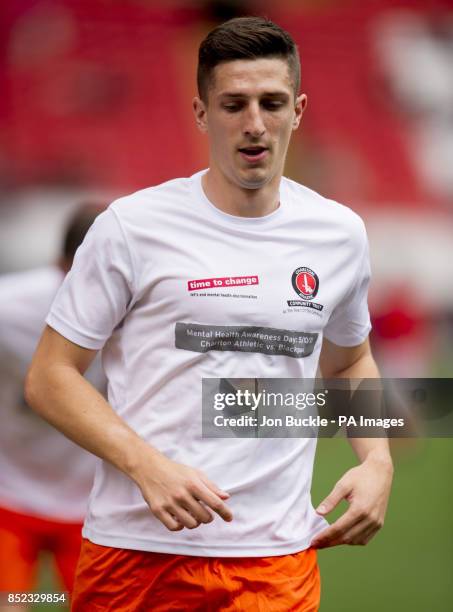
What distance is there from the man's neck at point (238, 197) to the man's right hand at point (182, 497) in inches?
21.9

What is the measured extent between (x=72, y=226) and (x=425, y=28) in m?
7.35

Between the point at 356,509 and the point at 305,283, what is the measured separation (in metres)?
0.45

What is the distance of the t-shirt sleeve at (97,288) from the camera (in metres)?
2.03

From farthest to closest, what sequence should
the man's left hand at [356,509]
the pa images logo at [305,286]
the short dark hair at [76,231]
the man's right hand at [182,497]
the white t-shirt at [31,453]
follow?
the white t-shirt at [31,453] → the short dark hair at [76,231] → the pa images logo at [305,286] → the man's left hand at [356,509] → the man's right hand at [182,497]

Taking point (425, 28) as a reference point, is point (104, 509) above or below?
below

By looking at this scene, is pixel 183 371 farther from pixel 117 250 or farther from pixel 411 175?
pixel 411 175

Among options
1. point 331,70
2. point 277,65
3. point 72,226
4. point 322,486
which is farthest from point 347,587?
point 331,70

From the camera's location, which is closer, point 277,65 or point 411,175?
point 277,65

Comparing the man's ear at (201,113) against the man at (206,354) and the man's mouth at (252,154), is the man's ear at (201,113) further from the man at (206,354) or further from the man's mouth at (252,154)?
the man's mouth at (252,154)

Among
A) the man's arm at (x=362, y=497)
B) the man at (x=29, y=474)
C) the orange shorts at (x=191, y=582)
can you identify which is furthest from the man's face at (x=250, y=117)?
the man at (x=29, y=474)

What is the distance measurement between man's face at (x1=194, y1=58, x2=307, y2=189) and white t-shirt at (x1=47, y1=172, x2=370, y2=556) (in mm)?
115

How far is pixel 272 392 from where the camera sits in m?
2.10

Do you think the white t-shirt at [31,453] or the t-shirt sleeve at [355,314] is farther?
the white t-shirt at [31,453]

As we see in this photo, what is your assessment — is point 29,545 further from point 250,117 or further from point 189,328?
point 250,117
